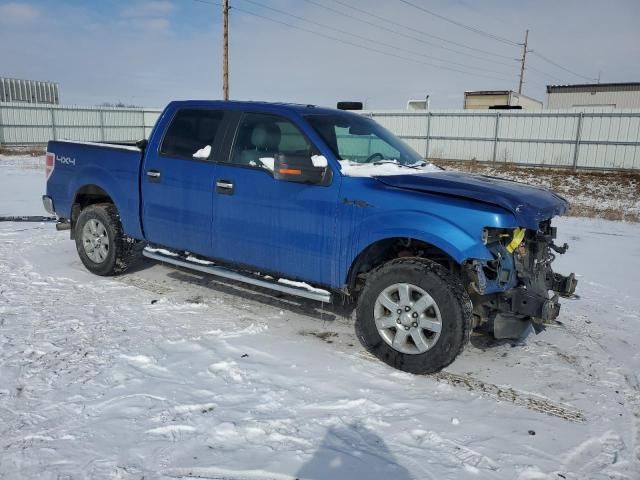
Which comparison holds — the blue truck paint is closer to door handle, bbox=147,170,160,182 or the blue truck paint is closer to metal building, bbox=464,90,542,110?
door handle, bbox=147,170,160,182

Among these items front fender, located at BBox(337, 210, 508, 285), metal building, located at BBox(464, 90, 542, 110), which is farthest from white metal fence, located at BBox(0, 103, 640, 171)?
front fender, located at BBox(337, 210, 508, 285)

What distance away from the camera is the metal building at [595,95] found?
2986 cm

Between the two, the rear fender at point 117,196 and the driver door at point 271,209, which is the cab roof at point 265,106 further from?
the rear fender at point 117,196

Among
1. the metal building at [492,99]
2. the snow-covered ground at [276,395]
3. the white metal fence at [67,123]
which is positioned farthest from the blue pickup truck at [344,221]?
the metal building at [492,99]

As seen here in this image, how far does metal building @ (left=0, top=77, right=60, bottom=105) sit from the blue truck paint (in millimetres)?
43918

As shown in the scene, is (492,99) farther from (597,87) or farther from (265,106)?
(265,106)

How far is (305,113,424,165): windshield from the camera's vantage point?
4.49m

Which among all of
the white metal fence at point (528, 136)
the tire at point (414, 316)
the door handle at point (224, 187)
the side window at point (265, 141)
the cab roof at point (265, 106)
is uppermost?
the white metal fence at point (528, 136)

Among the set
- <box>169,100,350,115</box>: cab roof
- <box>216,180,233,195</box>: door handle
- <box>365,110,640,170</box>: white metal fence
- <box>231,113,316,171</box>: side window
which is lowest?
<box>216,180,233,195</box>: door handle

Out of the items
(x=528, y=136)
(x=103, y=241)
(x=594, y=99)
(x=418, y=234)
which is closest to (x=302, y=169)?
(x=418, y=234)

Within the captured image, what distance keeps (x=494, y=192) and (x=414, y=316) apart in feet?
3.46

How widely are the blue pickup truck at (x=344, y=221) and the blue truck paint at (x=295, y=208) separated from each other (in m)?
0.01

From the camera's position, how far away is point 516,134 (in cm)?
2209

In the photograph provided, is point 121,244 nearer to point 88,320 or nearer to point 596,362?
point 88,320
